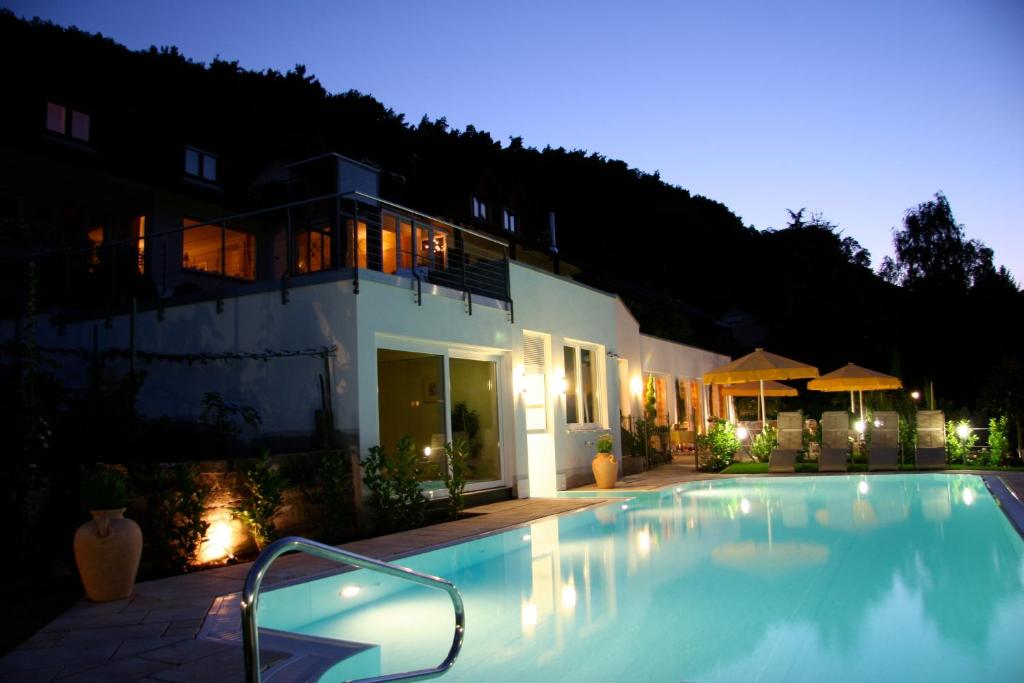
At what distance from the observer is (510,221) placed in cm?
2595

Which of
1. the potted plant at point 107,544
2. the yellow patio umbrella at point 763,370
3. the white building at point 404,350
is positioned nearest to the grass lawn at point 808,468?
the yellow patio umbrella at point 763,370

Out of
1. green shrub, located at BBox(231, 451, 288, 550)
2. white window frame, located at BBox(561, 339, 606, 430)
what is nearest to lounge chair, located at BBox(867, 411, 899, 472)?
white window frame, located at BBox(561, 339, 606, 430)

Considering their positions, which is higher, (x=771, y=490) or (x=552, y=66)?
(x=552, y=66)

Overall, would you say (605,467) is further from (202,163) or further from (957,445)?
(202,163)

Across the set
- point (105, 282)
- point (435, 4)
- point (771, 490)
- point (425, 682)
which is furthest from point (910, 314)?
point (425, 682)

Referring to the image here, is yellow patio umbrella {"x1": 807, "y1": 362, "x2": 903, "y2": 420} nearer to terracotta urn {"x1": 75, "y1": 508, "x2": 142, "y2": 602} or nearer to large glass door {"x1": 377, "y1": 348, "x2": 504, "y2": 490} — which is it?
large glass door {"x1": 377, "y1": 348, "x2": 504, "y2": 490}

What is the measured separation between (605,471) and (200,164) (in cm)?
1319

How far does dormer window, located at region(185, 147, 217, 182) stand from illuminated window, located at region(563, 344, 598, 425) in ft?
36.2

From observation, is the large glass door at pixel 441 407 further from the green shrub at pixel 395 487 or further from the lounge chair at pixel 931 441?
the lounge chair at pixel 931 441

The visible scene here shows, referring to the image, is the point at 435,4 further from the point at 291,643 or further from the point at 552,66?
the point at 291,643

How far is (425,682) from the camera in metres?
4.08

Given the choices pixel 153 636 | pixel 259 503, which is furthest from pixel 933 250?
pixel 153 636

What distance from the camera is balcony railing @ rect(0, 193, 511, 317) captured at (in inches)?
394

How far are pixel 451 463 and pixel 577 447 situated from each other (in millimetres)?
4406
